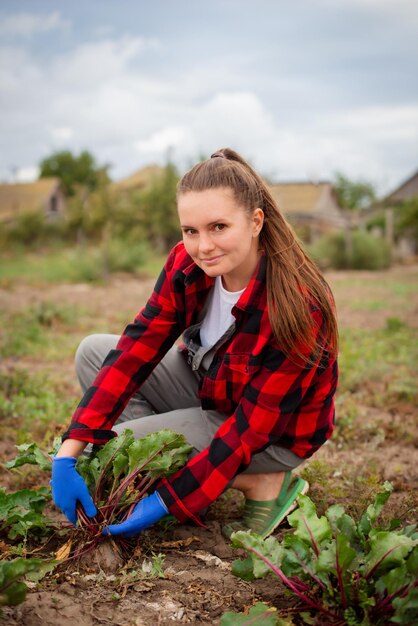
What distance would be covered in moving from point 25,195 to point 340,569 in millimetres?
38062

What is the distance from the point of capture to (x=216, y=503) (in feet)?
8.44

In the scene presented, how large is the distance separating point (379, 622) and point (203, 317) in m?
1.22

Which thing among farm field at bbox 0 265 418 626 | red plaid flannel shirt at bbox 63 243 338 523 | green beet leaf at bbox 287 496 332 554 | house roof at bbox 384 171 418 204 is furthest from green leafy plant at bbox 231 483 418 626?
house roof at bbox 384 171 418 204

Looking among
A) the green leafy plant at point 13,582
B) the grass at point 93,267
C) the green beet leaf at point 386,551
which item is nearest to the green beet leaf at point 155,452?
the green leafy plant at point 13,582

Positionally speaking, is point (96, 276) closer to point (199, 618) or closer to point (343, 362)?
point (343, 362)

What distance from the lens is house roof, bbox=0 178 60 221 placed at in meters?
35.6

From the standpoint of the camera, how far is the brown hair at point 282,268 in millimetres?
1998

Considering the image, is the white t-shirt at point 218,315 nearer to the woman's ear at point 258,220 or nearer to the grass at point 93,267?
the woman's ear at point 258,220

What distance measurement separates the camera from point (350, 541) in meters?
1.80

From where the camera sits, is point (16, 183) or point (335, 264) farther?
point (16, 183)

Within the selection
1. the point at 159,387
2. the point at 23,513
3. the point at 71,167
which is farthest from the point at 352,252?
the point at 71,167

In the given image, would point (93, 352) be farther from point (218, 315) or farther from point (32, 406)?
point (32, 406)

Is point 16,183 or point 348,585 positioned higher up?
point 16,183

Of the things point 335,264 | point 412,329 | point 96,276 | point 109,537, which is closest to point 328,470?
point 109,537
